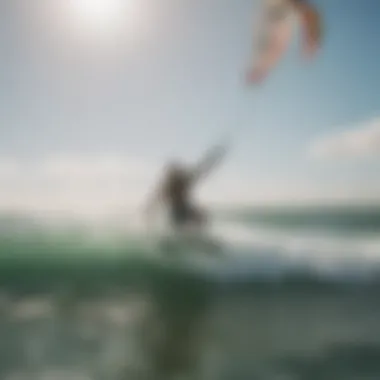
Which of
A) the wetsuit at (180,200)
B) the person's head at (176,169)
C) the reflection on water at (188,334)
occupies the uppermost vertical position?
the person's head at (176,169)

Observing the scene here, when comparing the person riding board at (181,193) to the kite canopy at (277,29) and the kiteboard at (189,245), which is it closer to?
the kiteboard at (189,245)

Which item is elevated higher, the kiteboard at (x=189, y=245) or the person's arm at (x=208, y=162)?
the person's arm at (x=208, y=162)

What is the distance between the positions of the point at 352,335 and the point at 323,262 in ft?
0.53

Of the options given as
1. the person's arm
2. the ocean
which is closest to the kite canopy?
the person's arm

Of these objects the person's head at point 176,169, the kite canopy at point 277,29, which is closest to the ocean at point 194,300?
the person's head at point 176,169

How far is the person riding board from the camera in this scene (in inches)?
53.9

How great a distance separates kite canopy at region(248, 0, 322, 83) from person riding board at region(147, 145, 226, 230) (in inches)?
8.7

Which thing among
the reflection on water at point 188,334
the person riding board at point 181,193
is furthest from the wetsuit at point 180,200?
the reflection on water at point 188,334

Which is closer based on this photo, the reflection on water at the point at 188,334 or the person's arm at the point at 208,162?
the reflection on water at the point at 188,334

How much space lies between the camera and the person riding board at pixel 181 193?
137cm

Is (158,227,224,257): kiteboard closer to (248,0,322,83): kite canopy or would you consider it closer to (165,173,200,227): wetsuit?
(165,173,200,227): wetsuit

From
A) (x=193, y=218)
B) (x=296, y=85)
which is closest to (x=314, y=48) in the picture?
(x=296, y=85)

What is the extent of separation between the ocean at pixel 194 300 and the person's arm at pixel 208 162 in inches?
3.6

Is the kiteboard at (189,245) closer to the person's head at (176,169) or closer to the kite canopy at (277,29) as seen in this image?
the person's head at (176,169)
